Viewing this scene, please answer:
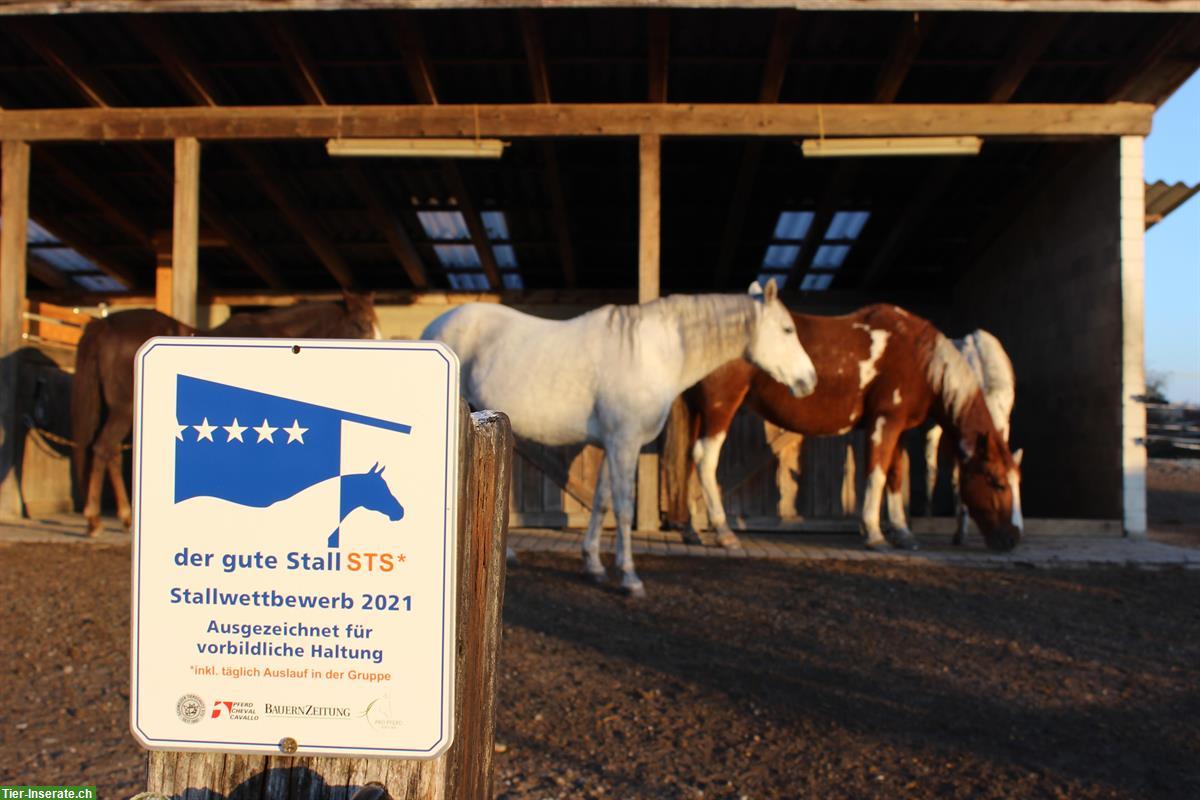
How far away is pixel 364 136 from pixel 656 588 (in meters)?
5.39

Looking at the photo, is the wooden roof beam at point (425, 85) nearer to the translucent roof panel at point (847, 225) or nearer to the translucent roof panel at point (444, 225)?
the translucent roof panel at point (444, 225)

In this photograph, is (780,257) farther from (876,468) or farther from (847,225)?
(876,468)

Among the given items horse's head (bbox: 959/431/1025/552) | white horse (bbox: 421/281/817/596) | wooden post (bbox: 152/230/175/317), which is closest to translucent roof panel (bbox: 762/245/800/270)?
horse's head (bbox: 959/431/1025/552)

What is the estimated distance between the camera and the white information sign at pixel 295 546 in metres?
1.18

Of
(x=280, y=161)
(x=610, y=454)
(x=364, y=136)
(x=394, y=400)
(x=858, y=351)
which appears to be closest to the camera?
(x=394, y=400)

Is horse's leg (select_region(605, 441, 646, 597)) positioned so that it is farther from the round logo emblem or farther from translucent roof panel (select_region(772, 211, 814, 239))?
translucent roof panel (select_region(772, 211, 814, 239))

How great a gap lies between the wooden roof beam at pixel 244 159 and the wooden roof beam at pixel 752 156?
531 cm

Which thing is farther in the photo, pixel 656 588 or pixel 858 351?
pixel 858 351

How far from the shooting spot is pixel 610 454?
5988 millimetres

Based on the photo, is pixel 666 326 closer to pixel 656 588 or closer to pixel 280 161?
pixel 656 588

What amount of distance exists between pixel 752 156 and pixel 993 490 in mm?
4526

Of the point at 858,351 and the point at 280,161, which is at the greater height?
the point at 280,161

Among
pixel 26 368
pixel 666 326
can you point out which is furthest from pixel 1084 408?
pixel 26 368

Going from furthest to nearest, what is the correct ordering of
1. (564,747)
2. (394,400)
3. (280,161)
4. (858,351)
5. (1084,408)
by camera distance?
(280,161)
(1084,408)
(858,351)
(564,747)
(394,400)
